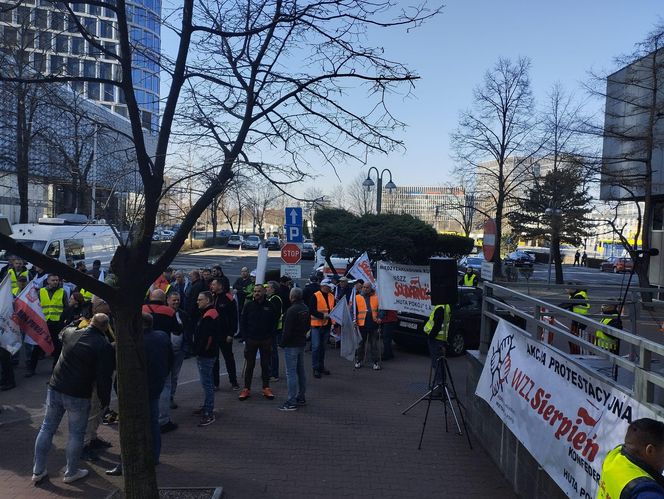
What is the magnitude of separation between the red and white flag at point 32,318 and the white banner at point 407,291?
6.58m

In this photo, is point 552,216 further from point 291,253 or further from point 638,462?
point 638,462

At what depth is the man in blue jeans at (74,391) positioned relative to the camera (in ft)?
19.3

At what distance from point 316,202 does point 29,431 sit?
4920 mm

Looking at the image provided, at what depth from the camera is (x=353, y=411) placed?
28.7ft

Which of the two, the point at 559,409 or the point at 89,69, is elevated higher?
the point at 89,69

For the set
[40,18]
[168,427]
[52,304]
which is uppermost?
[40,18]

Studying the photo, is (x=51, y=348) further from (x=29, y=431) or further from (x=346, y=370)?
(x=346, y=370)

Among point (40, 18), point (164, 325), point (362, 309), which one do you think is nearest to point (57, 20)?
point (40, 18)

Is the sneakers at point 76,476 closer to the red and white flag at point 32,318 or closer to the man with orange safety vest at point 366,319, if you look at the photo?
the red and white flag at point 32,318

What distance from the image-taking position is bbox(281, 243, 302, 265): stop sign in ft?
46.8

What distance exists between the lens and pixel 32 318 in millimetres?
9938

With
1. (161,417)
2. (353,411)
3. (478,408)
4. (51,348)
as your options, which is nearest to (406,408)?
(353,411)

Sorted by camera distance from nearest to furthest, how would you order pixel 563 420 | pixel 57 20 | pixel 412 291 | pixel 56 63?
pixel 563 420, pixel 57 20, pixel 56 63, pixel 412 291

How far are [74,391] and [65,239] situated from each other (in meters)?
15.1
